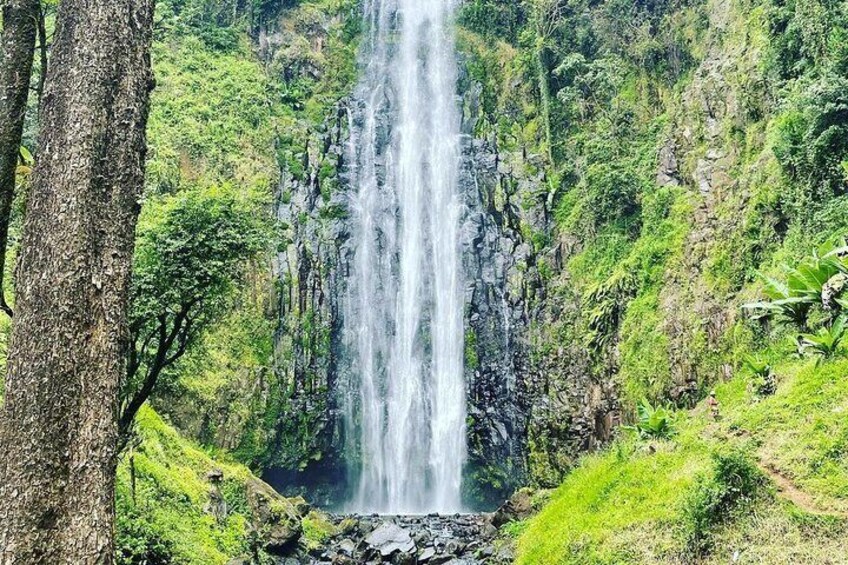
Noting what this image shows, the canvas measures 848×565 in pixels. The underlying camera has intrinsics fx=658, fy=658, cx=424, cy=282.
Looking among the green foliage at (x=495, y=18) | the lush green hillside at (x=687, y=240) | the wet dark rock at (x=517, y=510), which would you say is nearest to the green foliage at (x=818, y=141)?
the lush green hillside at (x=687, y=240)

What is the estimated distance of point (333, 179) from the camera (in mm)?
23422

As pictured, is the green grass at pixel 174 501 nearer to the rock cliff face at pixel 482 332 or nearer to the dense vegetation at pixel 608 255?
the dense vegetation at pixel 608 255

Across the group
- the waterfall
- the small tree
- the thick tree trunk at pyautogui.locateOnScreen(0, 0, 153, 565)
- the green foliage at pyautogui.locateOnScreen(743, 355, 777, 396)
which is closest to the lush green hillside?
the green foliage at pyautogui.locateOnScreen(743, 355, 777, 396)

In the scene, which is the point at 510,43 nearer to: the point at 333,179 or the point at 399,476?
the point at 333,179

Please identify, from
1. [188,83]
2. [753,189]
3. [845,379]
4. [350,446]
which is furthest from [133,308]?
[188,83]

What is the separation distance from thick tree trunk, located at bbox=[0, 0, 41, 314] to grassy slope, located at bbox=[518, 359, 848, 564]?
18.5 ft

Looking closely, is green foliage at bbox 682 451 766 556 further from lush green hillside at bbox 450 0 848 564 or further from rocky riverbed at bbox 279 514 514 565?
rocky riverbed at bbox 279 514 514 565

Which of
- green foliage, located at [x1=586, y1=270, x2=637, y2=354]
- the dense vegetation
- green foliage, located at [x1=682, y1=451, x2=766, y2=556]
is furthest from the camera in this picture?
green foliage, located at [x1=586, y1=270, x2=637, y2=354]

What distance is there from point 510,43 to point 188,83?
41.0 ft

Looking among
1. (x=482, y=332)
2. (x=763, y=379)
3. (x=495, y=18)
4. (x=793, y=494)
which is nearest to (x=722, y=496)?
(x=793, y=494)

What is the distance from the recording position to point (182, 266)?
8352 mm

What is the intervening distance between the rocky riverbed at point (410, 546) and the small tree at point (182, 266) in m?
5.42

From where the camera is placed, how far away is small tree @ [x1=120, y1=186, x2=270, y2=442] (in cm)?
812

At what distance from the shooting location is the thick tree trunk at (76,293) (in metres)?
3.03
